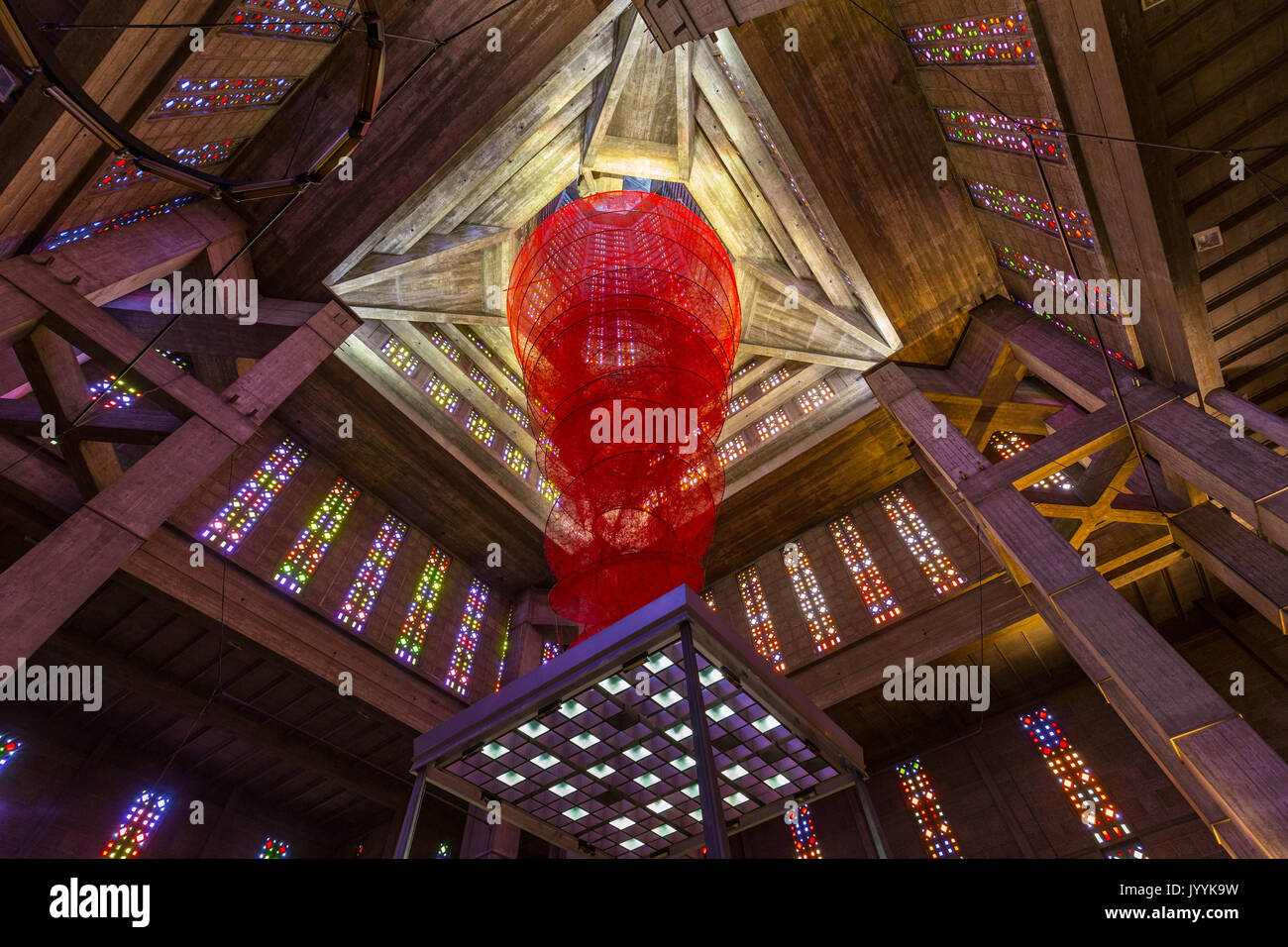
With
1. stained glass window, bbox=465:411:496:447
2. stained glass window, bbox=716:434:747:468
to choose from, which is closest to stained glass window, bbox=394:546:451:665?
stained glass window, bbox=465:411:496:447

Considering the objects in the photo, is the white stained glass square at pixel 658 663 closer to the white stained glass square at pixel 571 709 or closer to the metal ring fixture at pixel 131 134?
the white stained glass square at pixel 571 709

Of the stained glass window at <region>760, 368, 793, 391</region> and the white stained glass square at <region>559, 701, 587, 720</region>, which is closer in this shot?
the white stained glass square at <region>559, 701, 587, 720</region>

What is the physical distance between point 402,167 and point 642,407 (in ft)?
22.0

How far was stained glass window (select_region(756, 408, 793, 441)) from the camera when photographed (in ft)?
50.4

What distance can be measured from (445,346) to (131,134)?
8.99 m

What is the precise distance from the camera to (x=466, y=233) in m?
14.0

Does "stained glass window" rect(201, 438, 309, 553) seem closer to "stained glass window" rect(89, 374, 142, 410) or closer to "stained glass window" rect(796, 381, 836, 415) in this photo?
"stained glass window" rect(89, 374, 142, 410)

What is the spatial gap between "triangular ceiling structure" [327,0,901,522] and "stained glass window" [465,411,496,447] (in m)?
0.23

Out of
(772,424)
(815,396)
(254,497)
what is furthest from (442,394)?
(815,396)

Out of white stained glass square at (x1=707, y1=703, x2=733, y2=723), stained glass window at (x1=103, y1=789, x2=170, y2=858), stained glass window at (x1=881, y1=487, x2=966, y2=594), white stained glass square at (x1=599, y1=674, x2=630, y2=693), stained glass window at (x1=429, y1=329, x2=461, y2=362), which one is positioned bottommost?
white stained glass square at (x1=707, y1=703, x2=733, y2=723)

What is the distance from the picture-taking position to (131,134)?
6273 mm

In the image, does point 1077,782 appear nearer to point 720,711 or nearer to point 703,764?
point 720,711
